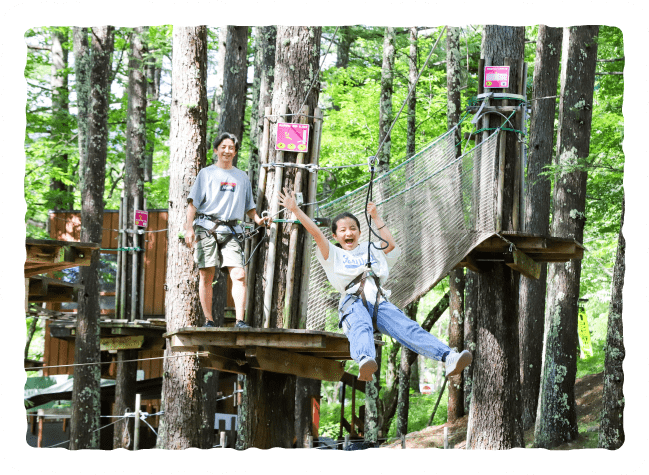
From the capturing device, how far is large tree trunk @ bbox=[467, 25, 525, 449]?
7340mm

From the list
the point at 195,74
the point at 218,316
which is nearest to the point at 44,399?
the point at 218,316

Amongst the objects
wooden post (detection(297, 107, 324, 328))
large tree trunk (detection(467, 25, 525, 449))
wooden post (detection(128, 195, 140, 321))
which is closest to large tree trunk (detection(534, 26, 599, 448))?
large tree trunk (detection(467, 25, 525, 449))

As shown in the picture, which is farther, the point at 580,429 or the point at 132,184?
the point at 132,184

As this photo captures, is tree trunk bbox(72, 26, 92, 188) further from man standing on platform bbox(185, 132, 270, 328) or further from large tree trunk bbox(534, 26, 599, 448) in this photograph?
large tree trunk bbox(534, 26, 599, 448)

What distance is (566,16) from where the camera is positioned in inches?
203

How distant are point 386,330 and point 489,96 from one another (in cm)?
291

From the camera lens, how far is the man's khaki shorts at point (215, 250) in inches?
231

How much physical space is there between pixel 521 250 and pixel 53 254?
3.83 metres

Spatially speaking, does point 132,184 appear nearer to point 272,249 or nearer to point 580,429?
point 580,429

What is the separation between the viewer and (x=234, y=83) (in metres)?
11.5

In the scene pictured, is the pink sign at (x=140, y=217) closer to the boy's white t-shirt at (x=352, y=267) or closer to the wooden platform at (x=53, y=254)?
the wooden platform at (x=53, y=254)

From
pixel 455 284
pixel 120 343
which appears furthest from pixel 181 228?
pixel 455 284

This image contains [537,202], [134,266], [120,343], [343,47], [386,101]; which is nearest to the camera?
[537,202]

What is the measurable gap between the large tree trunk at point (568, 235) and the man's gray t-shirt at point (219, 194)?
5.01 metres
